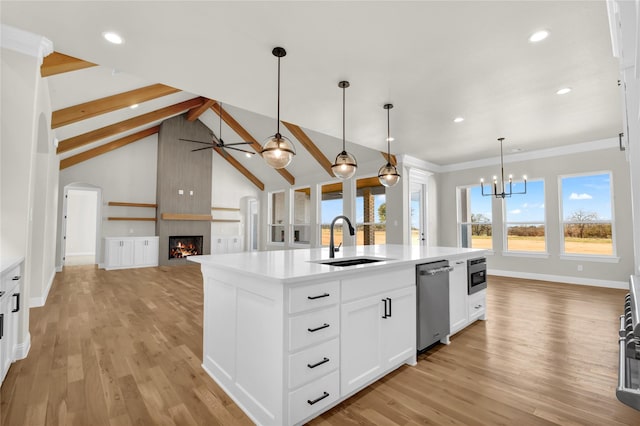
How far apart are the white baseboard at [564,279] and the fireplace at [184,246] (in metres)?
8.02

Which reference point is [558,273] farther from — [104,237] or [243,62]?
[104,237]

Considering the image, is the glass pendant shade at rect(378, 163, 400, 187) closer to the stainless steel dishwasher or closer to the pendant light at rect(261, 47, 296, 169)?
the stainless steel dishwasher

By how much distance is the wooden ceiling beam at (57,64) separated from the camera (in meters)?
2.87

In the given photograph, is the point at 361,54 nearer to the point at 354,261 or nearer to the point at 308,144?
the point at 354,261

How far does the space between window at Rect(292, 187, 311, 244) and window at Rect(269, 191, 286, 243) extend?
633mm

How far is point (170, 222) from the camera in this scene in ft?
27.6

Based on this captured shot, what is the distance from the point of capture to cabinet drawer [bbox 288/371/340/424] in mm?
1619

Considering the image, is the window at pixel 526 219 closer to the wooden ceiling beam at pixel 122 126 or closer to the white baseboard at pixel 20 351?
the white baseboard at pixel 20 351

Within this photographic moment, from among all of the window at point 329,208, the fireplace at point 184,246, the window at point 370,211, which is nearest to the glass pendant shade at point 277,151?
the window at point 370,211

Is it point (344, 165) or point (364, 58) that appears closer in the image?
point (364, 58)

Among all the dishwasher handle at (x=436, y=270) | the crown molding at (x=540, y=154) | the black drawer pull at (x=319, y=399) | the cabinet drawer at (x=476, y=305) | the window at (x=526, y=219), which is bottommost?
the black drawer pull at (x=319, y=399)

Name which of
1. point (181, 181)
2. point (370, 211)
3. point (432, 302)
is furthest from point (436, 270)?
point (181, 181)

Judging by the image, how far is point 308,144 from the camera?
7.31 meters

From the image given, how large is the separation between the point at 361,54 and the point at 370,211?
5046mm
